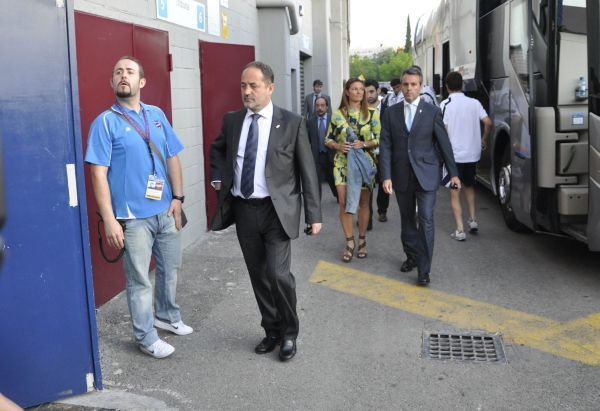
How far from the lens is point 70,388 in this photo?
4121 mm

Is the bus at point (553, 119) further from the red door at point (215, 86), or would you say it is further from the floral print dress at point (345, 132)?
the red door at point (215, 86)

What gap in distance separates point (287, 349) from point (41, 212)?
1852 mm

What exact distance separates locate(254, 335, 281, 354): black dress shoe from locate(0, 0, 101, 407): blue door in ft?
4.19

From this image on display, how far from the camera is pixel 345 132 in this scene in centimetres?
742

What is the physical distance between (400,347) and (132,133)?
2285 mm

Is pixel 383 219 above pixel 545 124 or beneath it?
beneath

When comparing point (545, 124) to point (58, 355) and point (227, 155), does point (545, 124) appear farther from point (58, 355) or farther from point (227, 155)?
point (58, 355)

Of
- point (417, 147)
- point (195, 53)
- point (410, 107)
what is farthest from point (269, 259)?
point (195, 53)

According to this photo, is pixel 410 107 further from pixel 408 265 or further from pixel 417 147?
pixel 408 265

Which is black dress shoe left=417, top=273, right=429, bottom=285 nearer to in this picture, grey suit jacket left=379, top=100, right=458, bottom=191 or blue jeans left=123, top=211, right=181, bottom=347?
grey suit jacket left=379, top=100, right=458, bottom=191

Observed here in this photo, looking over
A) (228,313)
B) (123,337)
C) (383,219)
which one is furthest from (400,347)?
(383,219)

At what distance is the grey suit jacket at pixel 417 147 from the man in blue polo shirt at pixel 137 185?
7.78 ft

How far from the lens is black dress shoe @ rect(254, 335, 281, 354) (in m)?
5.00

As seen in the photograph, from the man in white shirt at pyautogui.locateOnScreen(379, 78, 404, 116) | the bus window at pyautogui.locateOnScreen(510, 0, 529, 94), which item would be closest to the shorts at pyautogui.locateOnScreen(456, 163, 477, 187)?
the bus window at pyautogui.locateOnScreen(510, 0, 529, 94)
